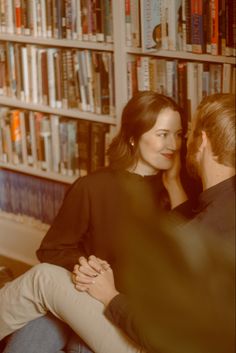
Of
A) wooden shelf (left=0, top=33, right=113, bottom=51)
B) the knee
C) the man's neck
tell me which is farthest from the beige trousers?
wooden shelf (left=0, top=33, right=113, bottom=51)

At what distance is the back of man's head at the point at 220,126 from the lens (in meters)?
1.55

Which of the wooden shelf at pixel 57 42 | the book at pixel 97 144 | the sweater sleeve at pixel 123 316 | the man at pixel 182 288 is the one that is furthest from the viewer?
Result: the book at pixel 97 144

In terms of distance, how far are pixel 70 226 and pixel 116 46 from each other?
687 millimetres

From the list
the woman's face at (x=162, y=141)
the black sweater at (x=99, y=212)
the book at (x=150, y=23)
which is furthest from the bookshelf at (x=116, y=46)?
the black sweater at (x=99, y=212)

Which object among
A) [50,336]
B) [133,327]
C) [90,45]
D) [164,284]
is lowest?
[50,336]

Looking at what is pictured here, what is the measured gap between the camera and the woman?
1.95m

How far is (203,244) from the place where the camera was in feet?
4.83

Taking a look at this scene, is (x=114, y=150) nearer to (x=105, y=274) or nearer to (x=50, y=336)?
(x=105, y=274)

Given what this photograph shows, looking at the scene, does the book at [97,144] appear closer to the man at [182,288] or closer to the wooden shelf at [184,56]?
the wooden shelf at [184,56]

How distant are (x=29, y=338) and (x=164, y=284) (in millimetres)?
448

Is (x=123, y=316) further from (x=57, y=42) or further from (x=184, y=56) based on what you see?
(x=57, y=42)

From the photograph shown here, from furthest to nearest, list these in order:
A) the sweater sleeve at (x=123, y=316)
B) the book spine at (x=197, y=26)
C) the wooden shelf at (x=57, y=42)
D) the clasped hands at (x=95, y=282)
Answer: the wooden shelf at (x=57, y=42)
the book spine at (x=197, y=26)
the clasped hands at (x=95, y=282)
the sweater sleeve at (x=123, y=316)

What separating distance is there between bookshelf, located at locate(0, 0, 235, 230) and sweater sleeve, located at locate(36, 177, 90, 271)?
1.60 ft

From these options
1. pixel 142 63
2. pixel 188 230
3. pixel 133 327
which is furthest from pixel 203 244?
pixel 142 63
